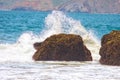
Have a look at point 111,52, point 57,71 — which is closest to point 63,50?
point 111,52

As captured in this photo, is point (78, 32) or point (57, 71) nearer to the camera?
point (57, 71)

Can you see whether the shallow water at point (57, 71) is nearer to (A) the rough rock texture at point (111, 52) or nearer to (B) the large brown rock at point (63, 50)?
(A) the rough rock texture at point (111, 52)

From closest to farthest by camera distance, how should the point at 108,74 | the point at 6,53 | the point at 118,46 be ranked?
the point at 108,74 < the point at 118,46 < the point at 6,53

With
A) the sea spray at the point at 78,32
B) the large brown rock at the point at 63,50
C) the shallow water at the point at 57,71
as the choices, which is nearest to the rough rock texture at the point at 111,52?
the shallow water at the point at 57,71

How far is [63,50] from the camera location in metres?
21.9

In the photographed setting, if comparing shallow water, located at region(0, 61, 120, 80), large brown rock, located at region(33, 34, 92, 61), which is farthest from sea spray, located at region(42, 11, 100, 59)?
shallow water, located at region(0, 61, 120, 80)

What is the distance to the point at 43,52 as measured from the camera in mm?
21969

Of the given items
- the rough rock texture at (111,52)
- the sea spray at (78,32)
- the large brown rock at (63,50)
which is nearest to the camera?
the rough rock texture at (111,52)

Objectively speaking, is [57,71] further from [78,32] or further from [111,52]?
[78,32]

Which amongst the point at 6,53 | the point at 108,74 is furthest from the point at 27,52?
the point at 108,74

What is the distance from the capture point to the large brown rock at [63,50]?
21875 millimetres

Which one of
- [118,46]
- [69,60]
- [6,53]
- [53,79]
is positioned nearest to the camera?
[53,79]

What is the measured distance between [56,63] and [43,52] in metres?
1.30

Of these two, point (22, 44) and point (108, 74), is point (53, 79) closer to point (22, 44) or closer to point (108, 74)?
point (108, 74)
